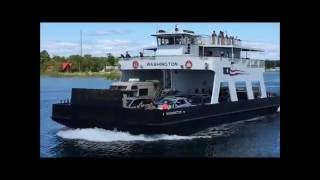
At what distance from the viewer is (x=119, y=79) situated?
784 cm

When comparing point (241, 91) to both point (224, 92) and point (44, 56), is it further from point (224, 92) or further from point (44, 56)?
point (44, 56)

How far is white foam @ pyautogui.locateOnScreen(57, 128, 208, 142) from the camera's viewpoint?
6844mm

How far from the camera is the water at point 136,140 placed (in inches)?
242

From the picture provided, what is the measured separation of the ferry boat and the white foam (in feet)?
0.29

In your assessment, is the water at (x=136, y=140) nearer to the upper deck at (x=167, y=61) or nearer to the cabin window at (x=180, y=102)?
the cabin window at (x=180, y=102)

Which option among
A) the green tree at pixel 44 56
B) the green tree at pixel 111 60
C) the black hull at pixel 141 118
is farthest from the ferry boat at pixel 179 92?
the green tree at pixel 44 56

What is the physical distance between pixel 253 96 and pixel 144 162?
11.6 ft

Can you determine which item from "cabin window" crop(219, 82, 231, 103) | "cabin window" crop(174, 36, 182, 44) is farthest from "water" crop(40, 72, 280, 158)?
"cabin window" crop(174, 36, 182, 44)

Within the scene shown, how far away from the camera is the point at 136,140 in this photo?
6.85 m

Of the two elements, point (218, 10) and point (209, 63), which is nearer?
point (218, 10)
